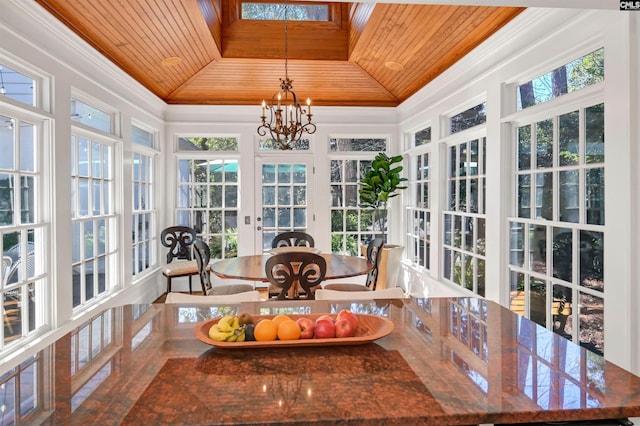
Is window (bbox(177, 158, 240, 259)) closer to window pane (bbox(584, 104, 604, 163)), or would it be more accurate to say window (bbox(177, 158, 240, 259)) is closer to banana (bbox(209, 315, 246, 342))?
window pane (bbox(584, 104, 604, 163))

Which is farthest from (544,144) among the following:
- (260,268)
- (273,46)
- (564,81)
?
(273,46)

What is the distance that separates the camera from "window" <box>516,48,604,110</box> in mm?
2512

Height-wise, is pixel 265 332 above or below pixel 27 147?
below

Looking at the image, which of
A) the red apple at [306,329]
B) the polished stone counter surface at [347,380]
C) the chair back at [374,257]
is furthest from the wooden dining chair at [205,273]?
the red apple at [306,329]

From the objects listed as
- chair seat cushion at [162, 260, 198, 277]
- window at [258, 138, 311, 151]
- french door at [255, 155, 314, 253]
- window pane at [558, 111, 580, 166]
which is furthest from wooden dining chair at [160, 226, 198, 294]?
window pane at [558, 111, 580, 166]

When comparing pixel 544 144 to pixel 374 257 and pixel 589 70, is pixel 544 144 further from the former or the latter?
pixel 374 257

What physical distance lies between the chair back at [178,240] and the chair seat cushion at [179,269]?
1.43ft

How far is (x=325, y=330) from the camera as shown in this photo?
1.36m

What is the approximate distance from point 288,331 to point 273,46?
414 cm

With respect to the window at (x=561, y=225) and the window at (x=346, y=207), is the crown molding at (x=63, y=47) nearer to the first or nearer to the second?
the window at (x=346, y=207)

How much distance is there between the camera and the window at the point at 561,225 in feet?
8.25

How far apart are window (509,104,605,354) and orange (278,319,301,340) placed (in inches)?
76.2

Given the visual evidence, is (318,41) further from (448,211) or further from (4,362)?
(4,362)

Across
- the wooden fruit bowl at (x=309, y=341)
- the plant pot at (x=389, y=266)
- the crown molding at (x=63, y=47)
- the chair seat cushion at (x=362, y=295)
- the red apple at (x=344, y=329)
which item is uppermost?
the crown molding at (x=63, y=47)
